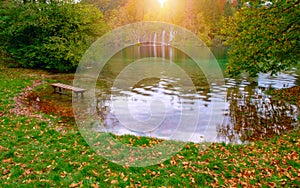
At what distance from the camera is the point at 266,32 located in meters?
11.6

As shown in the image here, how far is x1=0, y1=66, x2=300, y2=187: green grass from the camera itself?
5.84 metres

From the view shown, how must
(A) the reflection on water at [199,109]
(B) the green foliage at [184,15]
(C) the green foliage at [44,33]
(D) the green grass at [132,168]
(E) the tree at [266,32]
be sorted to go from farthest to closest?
(B) the green foliage at [184,15] → (C) the green foliage at [44,33] → (E) the tree at [266,32] → (A) the reflection on water at [199,109] → (D) the green grass at [132,168]

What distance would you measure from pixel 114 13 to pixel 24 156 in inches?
3327

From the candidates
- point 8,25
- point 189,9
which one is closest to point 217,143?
point 8,25

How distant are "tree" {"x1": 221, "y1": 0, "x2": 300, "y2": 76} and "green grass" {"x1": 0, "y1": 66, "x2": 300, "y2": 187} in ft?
16.4

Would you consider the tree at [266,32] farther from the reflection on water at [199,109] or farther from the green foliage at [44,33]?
the green foliage at [44,33]

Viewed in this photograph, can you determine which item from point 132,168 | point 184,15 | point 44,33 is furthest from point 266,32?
point 184,15

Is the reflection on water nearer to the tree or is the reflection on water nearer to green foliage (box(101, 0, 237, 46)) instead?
the tree

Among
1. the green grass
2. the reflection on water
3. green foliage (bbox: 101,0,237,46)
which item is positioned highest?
green foliage (bbox: 101,0,237,46)

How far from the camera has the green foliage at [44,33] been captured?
21172mm

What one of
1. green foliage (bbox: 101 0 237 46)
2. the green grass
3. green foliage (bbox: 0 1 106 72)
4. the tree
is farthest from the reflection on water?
green foliage (bbox: 101 0 237 46)

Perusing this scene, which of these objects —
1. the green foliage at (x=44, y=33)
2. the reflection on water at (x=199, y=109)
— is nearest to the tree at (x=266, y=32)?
the reflection on water at (x=199, y=109)

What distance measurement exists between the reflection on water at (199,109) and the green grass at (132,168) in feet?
4.32

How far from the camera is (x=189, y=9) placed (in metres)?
84.0
